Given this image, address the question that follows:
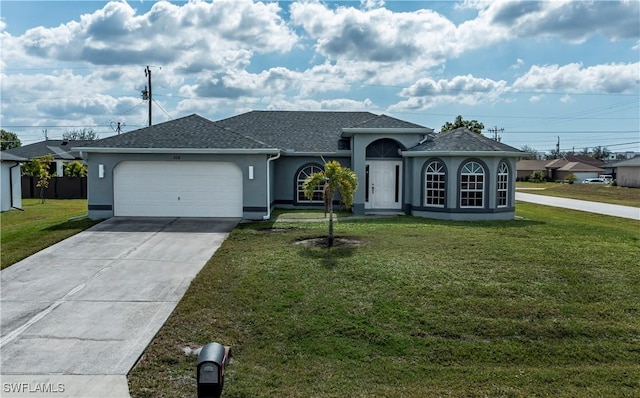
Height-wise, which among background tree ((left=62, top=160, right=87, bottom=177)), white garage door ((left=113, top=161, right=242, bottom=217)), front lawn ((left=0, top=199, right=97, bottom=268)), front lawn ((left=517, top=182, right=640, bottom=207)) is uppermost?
background tree ((left=62, top=160, right=87, bottom=177))

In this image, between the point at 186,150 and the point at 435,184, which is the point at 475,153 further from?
the point at 186,150

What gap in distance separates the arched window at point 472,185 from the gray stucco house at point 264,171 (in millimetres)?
37

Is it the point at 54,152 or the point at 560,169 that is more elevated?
the point at 54,152

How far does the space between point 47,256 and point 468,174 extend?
538 inches

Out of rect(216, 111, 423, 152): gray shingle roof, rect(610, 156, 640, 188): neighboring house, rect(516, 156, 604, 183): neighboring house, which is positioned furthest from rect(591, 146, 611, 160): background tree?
rect(216, 111, 423, 152): gray shingle roof

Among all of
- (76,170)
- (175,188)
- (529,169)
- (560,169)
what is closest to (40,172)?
(76,170)

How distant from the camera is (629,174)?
145 ft

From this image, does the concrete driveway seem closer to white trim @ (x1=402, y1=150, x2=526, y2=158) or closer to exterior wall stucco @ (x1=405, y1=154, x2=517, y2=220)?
white trim @ (x1=402, y1=150, x2=526, y2=158)

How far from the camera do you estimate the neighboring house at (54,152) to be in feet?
139

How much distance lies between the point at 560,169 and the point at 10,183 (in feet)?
227

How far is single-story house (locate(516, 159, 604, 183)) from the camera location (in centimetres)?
6656

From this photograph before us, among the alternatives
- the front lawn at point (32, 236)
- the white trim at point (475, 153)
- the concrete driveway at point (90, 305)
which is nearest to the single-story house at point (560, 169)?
the white trim at point (475, 153)

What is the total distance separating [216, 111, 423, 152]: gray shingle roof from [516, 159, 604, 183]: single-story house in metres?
48.0

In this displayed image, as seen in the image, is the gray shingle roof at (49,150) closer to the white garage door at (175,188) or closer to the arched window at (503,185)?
the white garage door at (175,188)
